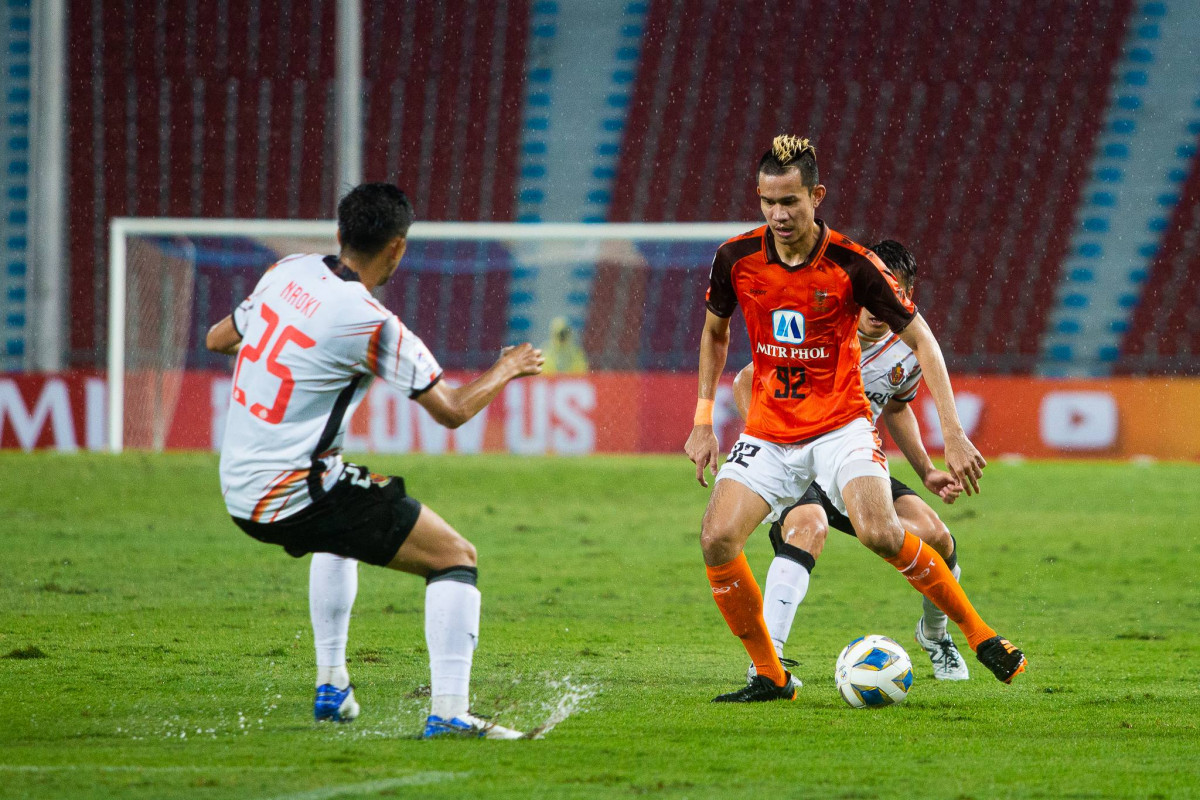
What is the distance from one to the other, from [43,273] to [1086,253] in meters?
16.0

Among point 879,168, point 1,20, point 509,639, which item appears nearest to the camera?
point 509,639

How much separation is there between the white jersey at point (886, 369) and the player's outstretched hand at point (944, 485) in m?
0.46

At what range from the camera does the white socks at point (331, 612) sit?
16.2ft

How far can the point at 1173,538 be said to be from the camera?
38.8 ft

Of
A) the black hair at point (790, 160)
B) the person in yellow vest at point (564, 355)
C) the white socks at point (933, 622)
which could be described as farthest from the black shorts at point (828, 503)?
the person in yellow vest at point (564, 355)

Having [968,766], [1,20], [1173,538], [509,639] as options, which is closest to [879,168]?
[1173,538]

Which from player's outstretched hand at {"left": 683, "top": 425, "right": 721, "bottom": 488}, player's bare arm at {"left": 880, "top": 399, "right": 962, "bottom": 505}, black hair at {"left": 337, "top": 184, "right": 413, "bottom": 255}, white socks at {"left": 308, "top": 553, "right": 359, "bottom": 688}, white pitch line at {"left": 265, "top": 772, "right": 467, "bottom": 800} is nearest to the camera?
white pitch line at {"left": 265, "top": 772, "right": 467, "bottom": 800}

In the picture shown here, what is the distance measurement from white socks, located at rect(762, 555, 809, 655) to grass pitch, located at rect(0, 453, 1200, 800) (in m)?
0.27

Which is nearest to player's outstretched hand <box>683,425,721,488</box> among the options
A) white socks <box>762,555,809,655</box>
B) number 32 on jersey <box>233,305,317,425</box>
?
white socks <box>762,555,809,655</box>

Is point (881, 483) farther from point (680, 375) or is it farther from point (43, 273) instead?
point (43, 273)

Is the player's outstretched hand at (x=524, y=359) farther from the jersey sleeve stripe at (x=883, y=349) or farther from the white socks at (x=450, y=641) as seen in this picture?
the jersey sleeve stripe at (x=883, y=349)

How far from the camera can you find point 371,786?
386 centimetres

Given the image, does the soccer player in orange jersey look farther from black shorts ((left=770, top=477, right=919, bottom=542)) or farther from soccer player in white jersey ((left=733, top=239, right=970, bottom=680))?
black shorts ((left=770, top=477, right=919, bottom=542))

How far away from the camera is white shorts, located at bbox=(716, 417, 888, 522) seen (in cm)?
557
